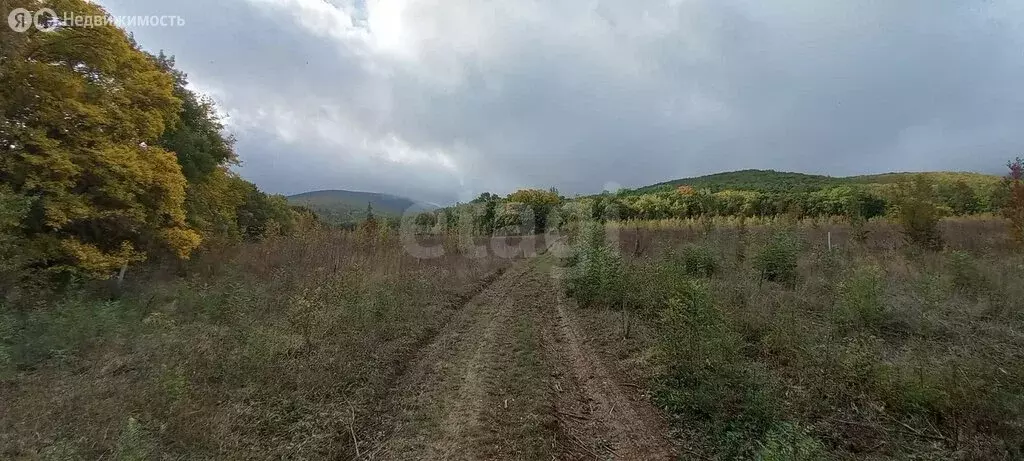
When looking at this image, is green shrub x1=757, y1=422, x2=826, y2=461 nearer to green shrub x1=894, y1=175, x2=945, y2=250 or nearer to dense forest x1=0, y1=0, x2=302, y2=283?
dense forest x1=0, y1=0, x2=302, y2=283

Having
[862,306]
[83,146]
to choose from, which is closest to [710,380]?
[862,306]

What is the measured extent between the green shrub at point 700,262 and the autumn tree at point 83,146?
14.7 meters

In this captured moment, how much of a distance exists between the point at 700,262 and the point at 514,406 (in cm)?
922

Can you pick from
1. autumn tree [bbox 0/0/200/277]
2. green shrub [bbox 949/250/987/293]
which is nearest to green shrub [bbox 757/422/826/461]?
green shrub [bbox 949/250/987/293]

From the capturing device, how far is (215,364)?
18.8ft

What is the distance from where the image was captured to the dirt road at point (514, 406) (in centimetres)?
434

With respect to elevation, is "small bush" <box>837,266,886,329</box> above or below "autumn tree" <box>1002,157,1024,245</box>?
below

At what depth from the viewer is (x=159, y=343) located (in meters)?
6.58

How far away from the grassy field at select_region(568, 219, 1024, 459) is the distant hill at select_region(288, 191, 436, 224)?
12.6 metres

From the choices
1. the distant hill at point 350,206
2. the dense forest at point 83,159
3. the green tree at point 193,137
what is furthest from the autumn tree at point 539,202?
the dense forest at point 83,159

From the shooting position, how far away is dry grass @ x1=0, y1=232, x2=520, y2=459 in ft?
13.6

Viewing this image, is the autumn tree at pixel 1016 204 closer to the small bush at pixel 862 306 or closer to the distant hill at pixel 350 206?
the small bush at pixel 862 306

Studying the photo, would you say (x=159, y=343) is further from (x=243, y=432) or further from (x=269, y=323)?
(x=243, y=432)

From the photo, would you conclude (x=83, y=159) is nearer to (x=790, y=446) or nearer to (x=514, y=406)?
(x=514, y=406)
